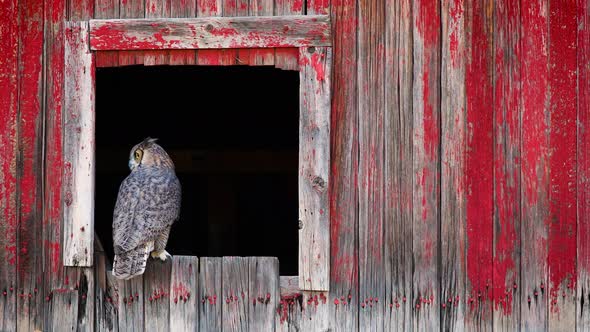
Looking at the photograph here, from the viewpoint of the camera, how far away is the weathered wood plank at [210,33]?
418 centimetres

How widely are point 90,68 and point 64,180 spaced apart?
60 cm

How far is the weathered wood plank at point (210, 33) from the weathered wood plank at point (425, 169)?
20.6 inches

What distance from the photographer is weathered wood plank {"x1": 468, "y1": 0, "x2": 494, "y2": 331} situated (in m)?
4.14

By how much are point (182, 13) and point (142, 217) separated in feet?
3.60

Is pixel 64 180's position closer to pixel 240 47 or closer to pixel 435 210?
pixel 240 47

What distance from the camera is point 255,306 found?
427 cm

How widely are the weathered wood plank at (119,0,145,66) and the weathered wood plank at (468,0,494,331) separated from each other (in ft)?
5.56

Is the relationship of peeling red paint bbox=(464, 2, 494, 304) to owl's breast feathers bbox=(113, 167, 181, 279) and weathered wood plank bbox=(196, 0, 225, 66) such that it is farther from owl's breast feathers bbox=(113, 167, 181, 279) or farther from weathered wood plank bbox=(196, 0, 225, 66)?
owl's breast feathers bbox=(113, 167, 181, 279)

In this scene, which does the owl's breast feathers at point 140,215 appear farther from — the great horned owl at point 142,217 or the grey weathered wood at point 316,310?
the grey weathered wood at point 316,310

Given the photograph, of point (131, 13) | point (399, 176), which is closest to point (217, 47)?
point (131, 13)

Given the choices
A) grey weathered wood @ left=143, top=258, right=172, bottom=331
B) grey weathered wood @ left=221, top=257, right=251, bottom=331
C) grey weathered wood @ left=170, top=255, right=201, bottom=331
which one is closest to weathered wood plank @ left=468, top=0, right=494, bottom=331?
grey weathered wood @ left=221, top=257, right=251, bottom=331

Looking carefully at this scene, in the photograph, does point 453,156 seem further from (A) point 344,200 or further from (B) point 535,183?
(A) point 344,200

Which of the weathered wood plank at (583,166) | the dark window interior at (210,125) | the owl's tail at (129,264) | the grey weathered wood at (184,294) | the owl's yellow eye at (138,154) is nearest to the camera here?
the weathered wood plank at (583,166)

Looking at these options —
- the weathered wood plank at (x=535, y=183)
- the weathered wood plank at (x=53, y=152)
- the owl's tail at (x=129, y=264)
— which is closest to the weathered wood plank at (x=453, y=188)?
the weathered wood plank at (x=535, y=183)
